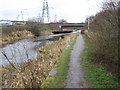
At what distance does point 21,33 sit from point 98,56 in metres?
28.0

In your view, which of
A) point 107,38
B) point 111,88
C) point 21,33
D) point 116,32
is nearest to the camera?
point 111,88

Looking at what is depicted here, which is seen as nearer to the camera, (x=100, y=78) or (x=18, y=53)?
(x=100, y=78)

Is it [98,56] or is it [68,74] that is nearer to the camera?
[68,74]

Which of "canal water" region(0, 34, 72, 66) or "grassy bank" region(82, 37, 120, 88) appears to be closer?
"grassy bank" region(82, 37, 120, 88)

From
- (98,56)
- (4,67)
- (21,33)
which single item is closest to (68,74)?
(98,56)

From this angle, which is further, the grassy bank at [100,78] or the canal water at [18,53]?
the canal water at [18,53]

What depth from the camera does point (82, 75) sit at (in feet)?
21.1

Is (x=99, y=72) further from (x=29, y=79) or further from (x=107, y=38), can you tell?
(x=29, y=79)

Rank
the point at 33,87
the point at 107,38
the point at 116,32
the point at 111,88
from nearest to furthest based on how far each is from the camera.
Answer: the point at 111,88 → the point at 33,87 → the point at 116,32 → the point at 107,38

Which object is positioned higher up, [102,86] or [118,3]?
[118,3]

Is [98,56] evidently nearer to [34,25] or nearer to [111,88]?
[111,88]

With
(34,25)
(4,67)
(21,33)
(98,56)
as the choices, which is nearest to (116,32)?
(98,56)

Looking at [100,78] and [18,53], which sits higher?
[100,78]

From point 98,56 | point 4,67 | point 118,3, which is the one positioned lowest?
point 4,67
